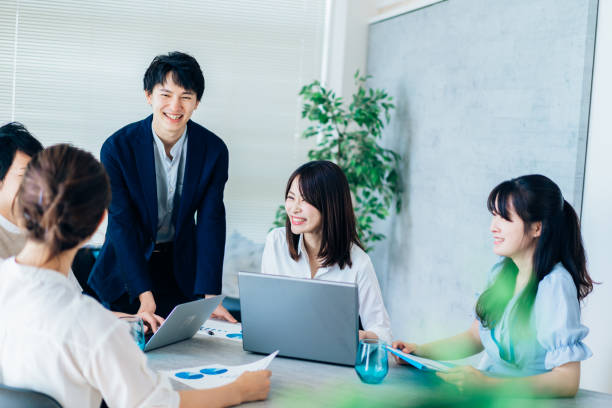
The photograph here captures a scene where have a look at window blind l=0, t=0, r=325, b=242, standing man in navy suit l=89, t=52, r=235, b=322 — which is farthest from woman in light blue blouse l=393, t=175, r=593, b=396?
window blind l=0, t=0, r=325, b=242

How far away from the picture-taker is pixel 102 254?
2420mm

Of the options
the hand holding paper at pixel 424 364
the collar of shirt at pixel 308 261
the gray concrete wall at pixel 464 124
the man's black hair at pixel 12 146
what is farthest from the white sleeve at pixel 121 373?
the gray concrete wall at pixel 464 124

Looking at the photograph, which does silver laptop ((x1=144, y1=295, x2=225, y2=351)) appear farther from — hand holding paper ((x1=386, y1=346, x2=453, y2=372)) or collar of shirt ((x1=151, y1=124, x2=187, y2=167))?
collar of shirt ((x1=151, y1=124, x2=187, y2=167))

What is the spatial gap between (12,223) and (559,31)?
232 centimetres

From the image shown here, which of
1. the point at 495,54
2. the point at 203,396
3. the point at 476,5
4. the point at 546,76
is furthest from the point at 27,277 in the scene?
the point at 476,5

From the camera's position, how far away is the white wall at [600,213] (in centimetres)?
248

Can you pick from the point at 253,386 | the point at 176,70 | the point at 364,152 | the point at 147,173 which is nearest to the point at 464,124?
the point at 364,152

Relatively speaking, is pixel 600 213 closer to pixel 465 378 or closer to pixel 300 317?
pixel 465 378

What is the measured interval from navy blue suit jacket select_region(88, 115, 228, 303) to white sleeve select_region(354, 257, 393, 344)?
1.85ft

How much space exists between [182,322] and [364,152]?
8.17 feet

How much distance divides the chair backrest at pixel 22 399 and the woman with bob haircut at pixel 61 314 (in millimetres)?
62

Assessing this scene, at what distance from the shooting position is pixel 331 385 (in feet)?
5.12

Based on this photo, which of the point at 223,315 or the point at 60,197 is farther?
the point at 223,315

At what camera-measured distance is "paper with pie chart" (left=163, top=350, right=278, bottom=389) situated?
1.52 m
